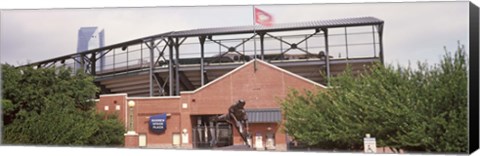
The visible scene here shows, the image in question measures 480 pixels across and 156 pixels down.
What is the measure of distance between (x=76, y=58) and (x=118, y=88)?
1.36m

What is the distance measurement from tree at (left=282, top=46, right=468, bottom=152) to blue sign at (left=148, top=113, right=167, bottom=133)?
3182mm

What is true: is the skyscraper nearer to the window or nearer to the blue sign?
the blue sign

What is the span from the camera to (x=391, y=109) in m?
13.2

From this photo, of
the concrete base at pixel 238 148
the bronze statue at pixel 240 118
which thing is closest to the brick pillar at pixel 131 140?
the concrete base at pixel 238 148

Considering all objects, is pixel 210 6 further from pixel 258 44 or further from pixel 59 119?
pixel 59 119

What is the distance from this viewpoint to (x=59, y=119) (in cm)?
1638

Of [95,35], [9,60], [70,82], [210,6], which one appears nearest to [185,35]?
[210,6]

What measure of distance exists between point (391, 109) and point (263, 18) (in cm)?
376

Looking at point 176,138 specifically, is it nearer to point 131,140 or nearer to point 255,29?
point 131,140

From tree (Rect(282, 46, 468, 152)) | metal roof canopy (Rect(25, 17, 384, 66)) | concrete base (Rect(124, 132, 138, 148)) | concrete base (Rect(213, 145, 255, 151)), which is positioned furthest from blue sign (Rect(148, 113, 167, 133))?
tree (Rect(282, 46, 468, 152))

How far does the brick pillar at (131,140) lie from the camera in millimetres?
15719

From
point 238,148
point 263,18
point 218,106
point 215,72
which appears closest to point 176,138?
point 218,106

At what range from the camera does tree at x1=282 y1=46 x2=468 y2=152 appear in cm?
1253

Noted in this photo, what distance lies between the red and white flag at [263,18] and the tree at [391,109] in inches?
72.8
